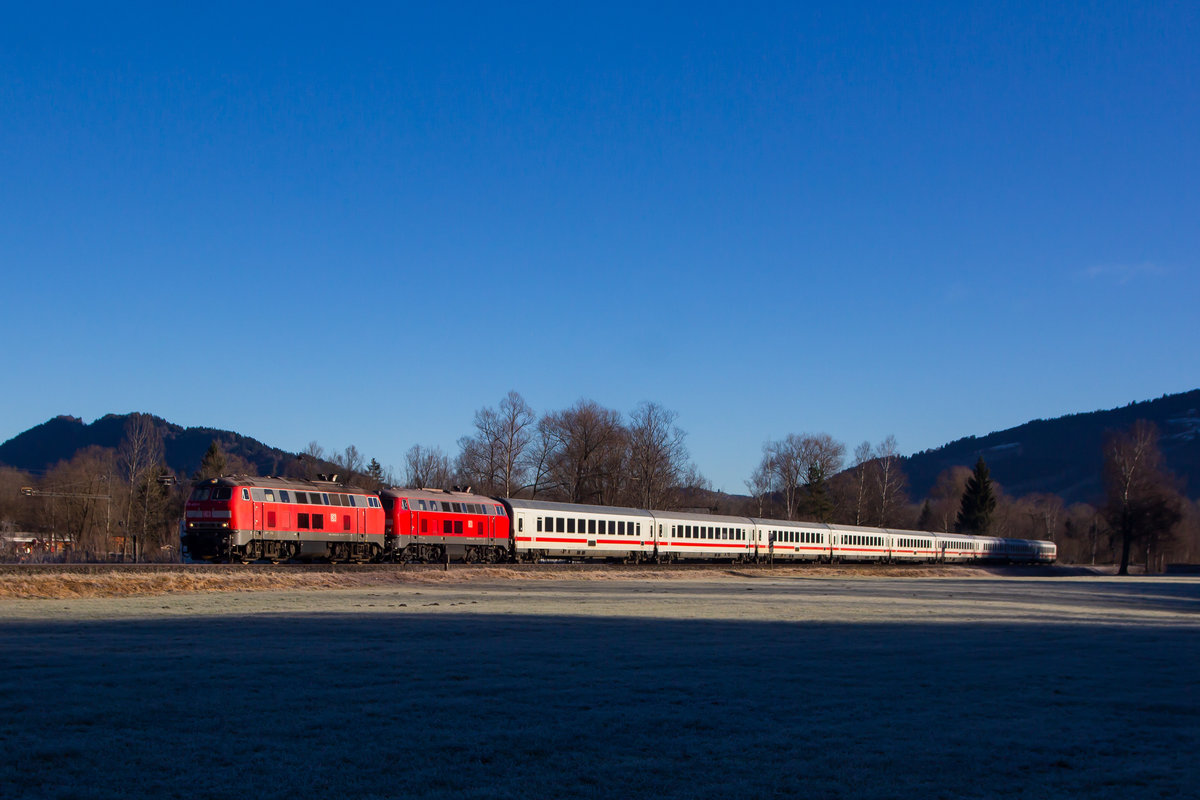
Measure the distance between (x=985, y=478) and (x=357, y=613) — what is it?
125m

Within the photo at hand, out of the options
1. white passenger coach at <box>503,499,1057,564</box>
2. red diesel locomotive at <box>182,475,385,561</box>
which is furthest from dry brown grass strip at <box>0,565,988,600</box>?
white passenger coach at <box>503,499,1057,564</box>

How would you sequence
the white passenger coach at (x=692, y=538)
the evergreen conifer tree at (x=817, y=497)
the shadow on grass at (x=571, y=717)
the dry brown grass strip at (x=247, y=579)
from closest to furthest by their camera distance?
the shadow on grass at (x=571, y=717), the dry brown grass strip at (x=247, y=579), the white passenger coach at (x=692, y=538), the evergreen conifer tree at (x=817, y=497)

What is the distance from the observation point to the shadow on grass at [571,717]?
7.96 m

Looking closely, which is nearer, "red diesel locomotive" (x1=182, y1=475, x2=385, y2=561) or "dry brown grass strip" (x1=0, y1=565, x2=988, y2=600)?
"dry brown grass strip" (x1=0, y1=565, x2=988, y2=600)

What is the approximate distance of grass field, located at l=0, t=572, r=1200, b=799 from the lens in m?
8.01

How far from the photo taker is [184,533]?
38.5 m

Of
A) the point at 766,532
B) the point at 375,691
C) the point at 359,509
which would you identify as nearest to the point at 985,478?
the point at 766,532

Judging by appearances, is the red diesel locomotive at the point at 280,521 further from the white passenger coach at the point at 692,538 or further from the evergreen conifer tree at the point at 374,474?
the evergreen conifer tree at the point at 374,474

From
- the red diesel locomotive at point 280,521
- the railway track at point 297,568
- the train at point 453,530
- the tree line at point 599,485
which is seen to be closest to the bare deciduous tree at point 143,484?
the tree line at point 599,485

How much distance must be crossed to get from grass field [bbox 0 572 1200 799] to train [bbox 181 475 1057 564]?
1588cm

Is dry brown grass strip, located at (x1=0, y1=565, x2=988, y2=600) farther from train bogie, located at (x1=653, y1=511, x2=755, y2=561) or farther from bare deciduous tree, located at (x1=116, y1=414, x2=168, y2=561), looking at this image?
bare deciduous tree, located at (x1=116, y1=414, x2=168, y2=561)

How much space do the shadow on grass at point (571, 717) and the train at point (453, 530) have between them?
2024cm

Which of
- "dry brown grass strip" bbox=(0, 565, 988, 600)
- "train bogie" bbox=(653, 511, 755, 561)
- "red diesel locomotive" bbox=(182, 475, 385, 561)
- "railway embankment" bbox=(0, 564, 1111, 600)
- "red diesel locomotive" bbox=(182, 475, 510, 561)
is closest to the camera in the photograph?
"dry brown grass strip" bbox=(0, 565, 988, 600)

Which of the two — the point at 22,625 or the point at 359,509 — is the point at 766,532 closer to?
the point at 359,509
